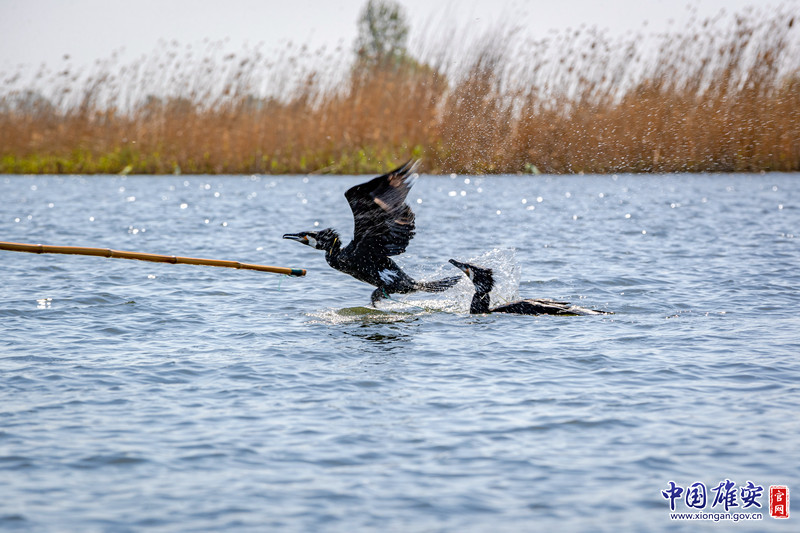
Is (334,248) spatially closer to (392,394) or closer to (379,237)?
(379,237)

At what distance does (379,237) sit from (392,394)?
273 centimetres

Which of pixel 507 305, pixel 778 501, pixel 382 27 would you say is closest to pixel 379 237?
pixel 507 305

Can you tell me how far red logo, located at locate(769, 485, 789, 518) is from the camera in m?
3.64

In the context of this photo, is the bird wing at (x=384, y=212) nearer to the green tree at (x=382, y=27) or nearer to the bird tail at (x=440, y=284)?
the bird tail at (x=440, y=284)

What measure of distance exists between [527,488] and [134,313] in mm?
4828

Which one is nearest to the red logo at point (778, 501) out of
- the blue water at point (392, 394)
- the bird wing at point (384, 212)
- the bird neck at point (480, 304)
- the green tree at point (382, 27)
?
the blue water at point (392, 394)

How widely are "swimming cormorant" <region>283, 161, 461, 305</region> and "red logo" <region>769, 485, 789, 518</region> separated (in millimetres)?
4048

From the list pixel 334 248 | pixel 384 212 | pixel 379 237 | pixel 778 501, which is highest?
pixel 384 212

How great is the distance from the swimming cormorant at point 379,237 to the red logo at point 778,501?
405 cm

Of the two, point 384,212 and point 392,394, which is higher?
point 384,212

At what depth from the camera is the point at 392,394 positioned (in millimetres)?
5301

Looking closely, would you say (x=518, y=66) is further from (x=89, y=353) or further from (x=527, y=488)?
(x=527, y=488)

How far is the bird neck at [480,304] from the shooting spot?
7789 mm

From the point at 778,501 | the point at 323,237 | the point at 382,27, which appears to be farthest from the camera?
the point at 382,27
